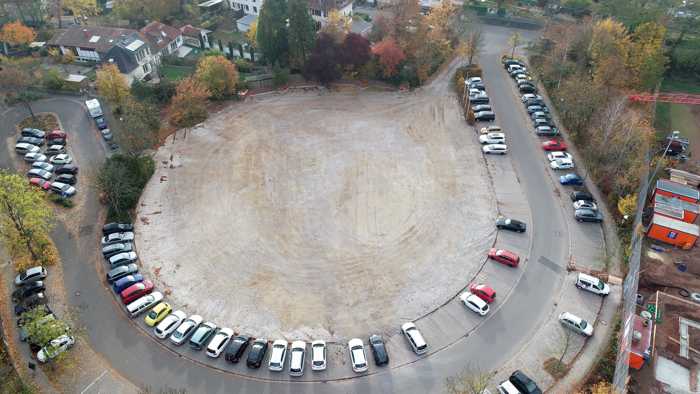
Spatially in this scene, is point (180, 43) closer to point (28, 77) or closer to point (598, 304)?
point (28, 77)

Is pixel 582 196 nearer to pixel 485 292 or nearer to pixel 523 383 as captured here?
pixel 485 292

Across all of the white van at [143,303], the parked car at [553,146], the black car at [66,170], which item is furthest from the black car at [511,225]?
the black car at [66,170]

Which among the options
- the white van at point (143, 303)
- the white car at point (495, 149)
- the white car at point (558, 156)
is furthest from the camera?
the white car at point (495, 149)

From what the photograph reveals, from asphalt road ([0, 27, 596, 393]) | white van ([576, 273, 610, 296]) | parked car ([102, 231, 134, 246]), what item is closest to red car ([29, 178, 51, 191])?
asphalt road ([0, 27, 596, 393])

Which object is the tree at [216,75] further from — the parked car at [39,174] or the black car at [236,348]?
the black car at [236,348]

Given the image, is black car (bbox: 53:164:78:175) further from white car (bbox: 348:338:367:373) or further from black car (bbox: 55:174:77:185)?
white car (bbox: 348:338:367:373)

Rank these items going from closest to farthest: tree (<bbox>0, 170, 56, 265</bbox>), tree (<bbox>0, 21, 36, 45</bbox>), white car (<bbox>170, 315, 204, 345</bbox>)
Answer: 1. white car (<bbox>170, 315, 204, 345</bbox>)
2. tree (<bbox>0, 170, 56, 265</bbox>)
3. tree (<bbox>0, 21, 36, 45</bbox>)
